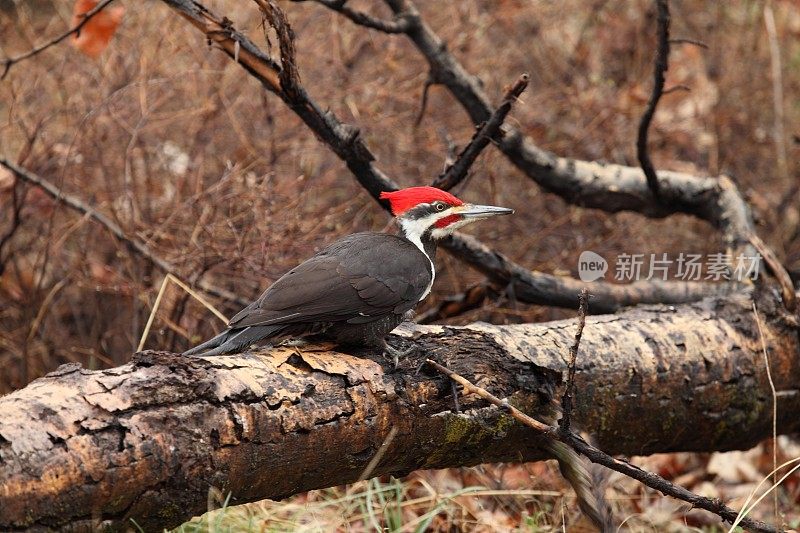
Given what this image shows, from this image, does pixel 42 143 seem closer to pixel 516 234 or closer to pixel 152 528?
pixel 516 234

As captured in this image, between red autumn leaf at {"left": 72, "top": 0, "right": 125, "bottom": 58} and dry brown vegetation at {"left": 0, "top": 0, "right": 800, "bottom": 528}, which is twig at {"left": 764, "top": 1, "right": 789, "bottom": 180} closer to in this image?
dry brown vegetation at {"left": 0, "top": 0, "right": 800, "bottom": 528}

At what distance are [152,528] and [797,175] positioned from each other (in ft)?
17.4

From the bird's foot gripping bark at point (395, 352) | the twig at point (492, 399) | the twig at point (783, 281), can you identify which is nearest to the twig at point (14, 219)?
the bird's foot gripping bark at point (395, 352)

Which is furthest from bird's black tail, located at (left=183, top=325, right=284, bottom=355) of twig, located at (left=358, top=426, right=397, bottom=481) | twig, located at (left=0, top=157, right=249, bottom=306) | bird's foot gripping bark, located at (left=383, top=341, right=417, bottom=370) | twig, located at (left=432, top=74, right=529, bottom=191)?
twig, located at (left=0, top=157, right=249, bottom=306)

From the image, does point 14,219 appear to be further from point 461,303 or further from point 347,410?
point 347,410

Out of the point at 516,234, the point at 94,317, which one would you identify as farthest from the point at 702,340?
the point at 94,317

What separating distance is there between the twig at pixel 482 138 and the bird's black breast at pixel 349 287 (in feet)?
2.20

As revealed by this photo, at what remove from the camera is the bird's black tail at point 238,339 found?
112 inches

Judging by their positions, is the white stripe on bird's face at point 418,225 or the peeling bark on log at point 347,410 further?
the white stripe on bird's face at point 418,225

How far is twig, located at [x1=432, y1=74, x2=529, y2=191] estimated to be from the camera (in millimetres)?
3455

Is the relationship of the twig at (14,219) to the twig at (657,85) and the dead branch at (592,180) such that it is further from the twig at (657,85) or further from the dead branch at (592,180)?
the twig at (657,85)

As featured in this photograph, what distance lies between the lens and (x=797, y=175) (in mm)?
6355

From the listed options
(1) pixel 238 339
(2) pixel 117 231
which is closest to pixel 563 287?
(1) pixel 238 339

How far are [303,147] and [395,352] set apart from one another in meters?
2.62
